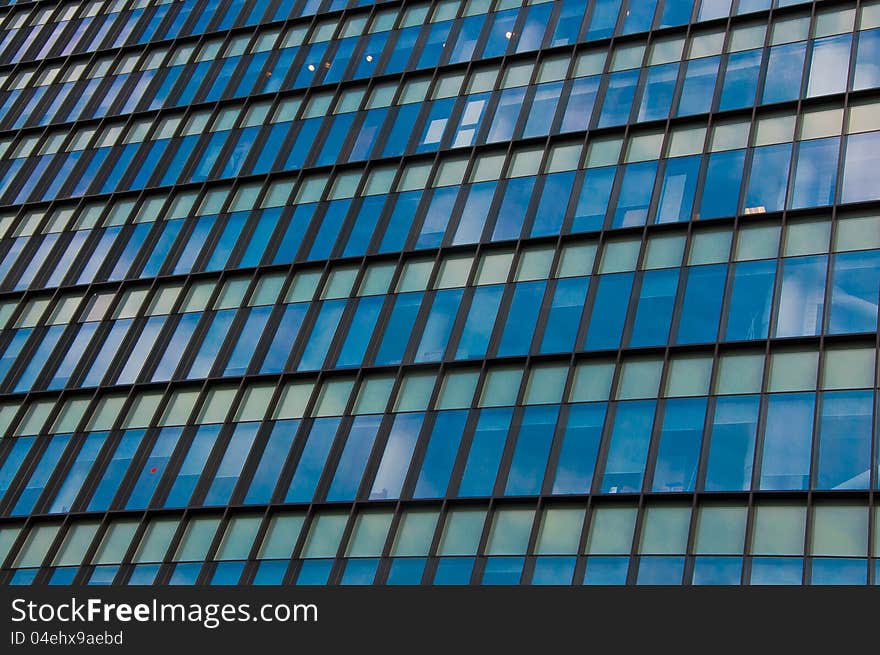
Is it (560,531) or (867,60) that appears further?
(867,60)

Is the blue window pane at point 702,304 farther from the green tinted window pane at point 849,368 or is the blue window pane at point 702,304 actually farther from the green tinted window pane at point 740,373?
the green tinted window pane at point 849,368

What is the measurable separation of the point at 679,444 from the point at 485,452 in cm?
580

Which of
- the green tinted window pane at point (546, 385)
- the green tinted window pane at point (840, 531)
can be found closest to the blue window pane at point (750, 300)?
the green tinted window pane at point (546, 385)

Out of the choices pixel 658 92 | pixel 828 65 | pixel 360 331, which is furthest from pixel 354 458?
pixel 828 65

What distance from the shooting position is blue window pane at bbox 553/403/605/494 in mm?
35438

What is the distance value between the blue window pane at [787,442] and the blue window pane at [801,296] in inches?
96.9

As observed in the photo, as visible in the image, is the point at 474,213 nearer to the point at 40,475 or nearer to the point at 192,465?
the point at 192,465

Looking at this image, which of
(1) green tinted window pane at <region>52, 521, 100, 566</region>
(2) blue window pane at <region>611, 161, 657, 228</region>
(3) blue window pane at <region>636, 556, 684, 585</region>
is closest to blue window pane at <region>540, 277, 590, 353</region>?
(2) blue window pane at <region>611, 161, 657, 228</region>

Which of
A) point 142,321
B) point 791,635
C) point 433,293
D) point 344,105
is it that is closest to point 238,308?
point 142,321

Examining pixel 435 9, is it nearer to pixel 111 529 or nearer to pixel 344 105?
pixel 344 105

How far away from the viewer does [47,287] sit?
50.8 metres

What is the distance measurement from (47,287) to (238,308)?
1008 cm

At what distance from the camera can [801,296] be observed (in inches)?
1457

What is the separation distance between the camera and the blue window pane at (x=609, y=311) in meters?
38.5
